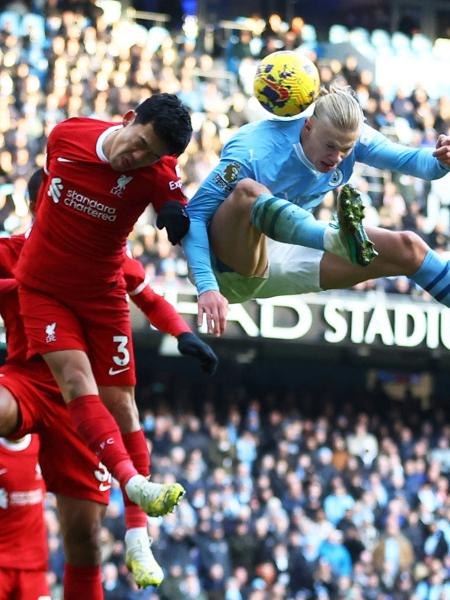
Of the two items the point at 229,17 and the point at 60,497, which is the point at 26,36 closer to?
the point at 229,17

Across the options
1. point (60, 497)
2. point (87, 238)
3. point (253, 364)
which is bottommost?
point (253, 364)

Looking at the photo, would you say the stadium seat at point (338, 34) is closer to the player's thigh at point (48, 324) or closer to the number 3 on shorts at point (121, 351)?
the number 3 on shorts at point (121, 351)

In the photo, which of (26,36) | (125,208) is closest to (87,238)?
(125,208)

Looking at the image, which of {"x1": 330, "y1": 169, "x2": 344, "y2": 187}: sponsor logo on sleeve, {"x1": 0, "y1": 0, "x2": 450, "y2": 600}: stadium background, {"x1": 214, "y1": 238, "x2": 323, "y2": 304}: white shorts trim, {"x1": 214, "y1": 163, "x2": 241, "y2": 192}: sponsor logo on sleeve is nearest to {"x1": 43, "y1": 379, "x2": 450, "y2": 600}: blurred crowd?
{"x1": 0, "y1": 0, "x2": 450, "y2": 600}: stadium background

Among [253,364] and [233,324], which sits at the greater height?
[233,324]

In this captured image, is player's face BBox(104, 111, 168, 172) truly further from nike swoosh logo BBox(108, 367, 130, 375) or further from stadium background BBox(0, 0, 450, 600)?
stadium background BBox(0, 0, 450, 600)

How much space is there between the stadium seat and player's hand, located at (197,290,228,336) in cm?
1735

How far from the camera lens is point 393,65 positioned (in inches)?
916

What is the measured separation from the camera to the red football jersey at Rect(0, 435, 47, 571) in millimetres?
8164

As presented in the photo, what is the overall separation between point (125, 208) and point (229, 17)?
1806cm

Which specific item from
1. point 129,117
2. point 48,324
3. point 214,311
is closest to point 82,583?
point 48,324

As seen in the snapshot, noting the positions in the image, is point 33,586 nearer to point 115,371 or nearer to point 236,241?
point 115,371

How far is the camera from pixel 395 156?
289 inches

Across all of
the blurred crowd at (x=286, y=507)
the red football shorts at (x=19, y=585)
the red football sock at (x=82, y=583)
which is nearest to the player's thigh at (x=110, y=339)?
the red football sock at (x=82, y=583)
